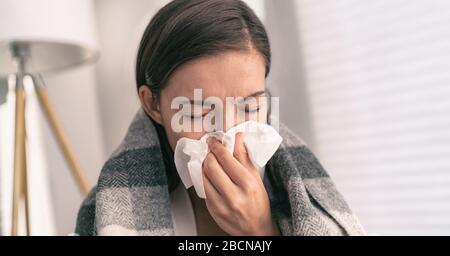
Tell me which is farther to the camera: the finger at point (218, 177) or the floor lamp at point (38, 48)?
the floor lamp at point (38, 48)

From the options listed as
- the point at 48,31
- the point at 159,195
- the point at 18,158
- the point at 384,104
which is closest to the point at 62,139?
the point at 18,158

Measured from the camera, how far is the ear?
68 centimetres

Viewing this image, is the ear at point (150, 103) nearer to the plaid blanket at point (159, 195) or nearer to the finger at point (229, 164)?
the plaid blanket at point (159, 195)

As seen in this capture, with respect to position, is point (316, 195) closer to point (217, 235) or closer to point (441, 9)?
point (217, 235)

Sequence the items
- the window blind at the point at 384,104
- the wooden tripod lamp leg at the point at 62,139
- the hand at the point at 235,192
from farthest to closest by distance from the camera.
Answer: the wooden tripod lamp leg at the point at 62,139, the window blind at the point at 384,104, the hand at the point at 235,192

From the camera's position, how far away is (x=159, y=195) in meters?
0.64

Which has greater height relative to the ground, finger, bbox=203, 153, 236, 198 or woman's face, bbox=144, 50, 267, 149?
woman's face, bbox=144, 50, 267, 149

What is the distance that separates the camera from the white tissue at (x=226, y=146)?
1.99 ft

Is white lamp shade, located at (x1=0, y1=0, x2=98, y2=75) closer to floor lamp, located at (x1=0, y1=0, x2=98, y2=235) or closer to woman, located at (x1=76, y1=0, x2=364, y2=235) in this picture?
floor lamp, located at (x1=0, y1=0, x2=98, y2=235)

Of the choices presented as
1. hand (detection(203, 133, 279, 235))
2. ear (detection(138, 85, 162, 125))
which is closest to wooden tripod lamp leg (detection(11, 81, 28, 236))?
ear (detection(138, 85, 162, 125))

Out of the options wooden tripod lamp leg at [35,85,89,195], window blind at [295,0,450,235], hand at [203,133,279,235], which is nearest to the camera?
hand at [203,133,279,235]

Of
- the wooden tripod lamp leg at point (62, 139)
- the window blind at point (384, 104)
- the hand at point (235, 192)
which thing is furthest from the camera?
the wooden tripod lamp leg at point (62, 139)

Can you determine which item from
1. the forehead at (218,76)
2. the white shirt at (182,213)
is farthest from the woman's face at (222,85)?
the white shirt at (182,213)

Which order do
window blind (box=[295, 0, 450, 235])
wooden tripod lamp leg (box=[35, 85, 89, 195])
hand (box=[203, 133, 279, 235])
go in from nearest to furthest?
hand (box=[203, 133, 279, 235])
window blind (box=[295, 0, 450, 235])
wooden tripod lamp leg (box=[35, 85, 89, 195])
